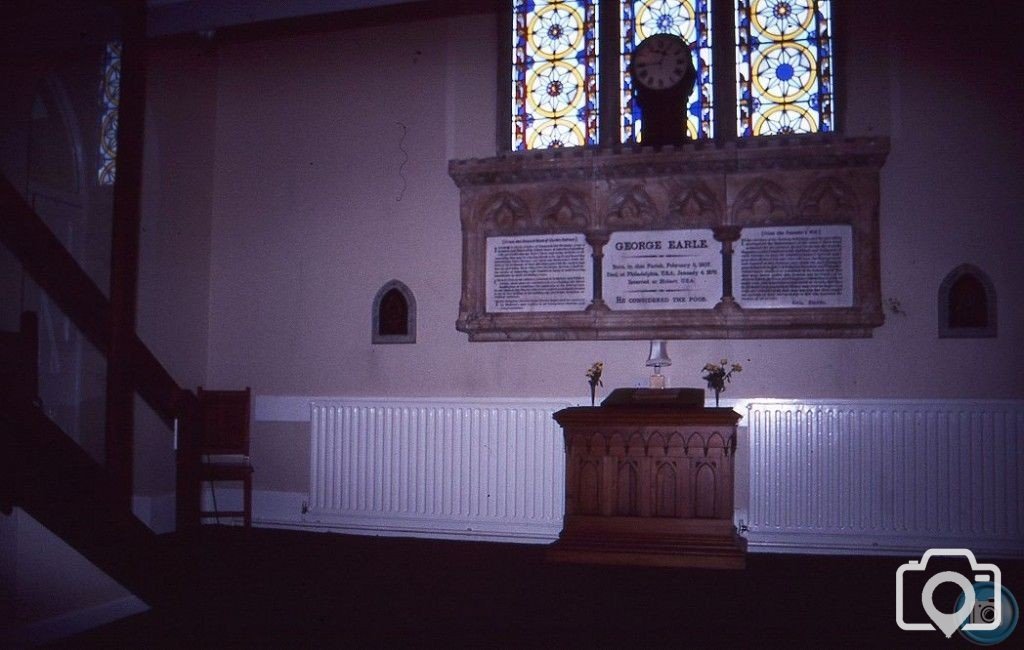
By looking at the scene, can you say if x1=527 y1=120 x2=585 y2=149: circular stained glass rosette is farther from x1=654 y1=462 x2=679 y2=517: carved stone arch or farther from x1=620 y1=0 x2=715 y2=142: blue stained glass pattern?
x1=654 y1=462 x2=679 y2=517: carved stone arch

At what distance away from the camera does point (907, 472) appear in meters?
5.02

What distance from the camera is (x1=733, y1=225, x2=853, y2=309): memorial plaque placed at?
207 inches

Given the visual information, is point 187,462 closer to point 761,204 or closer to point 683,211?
point 683,211

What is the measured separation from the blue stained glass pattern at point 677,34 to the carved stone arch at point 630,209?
18.0 inches

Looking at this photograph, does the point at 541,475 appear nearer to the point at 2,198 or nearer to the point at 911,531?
the point at 911,531

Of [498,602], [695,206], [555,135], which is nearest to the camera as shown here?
[498,602]

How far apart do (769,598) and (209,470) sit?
366 cm

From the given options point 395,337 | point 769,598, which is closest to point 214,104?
point 395,337

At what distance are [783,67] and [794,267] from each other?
4.65 ft

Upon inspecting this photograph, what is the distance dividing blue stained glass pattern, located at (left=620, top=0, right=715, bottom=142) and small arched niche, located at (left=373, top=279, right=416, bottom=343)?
1950 mm

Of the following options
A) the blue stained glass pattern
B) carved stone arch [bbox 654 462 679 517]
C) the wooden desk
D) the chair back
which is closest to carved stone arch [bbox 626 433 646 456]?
the wooden desk

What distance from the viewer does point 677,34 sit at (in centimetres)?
572

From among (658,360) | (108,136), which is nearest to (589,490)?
(658,360)

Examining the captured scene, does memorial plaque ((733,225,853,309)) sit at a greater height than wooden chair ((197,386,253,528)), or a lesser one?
greater
